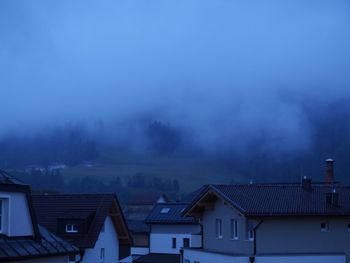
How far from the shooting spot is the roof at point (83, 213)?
40.0 m

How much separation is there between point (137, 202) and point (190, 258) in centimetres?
9979

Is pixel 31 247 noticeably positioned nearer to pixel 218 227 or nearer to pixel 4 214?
pixel 4 214

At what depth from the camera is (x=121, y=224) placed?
4291cm

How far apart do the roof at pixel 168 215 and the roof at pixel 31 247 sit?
3374cm

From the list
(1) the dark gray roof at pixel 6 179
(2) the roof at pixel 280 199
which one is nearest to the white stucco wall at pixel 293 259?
(2) the roof at pixel 280 199

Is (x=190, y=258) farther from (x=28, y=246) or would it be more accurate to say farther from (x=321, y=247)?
(x=28, y=246)

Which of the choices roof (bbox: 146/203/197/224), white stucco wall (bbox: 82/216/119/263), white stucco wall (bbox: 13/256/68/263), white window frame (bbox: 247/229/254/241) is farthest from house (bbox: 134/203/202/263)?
white stucco wall (bbox: 13/256/68/263)

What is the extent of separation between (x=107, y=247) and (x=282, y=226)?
14362 mm

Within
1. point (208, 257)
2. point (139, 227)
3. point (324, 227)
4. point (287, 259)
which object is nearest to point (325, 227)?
point (324, 227)

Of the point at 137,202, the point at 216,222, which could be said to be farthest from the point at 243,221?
the point at 137,202

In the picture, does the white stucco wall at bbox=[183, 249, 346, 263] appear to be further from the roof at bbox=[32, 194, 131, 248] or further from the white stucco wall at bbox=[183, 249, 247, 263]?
the roof at bbox=[32, 194, 131, 248]

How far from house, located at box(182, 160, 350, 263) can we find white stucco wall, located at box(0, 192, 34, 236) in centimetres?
1467

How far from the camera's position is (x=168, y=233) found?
54.8 meters

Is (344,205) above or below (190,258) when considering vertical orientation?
above
